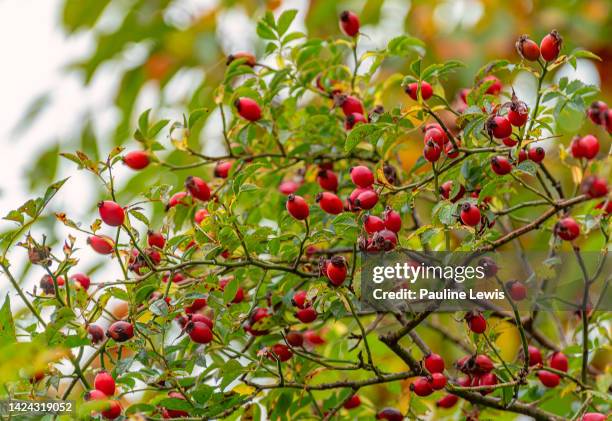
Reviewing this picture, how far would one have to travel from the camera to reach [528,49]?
128 centimetres

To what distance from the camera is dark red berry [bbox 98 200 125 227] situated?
1249 millimetres

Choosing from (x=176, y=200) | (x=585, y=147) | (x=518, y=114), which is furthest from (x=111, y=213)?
(x=585, y=147)

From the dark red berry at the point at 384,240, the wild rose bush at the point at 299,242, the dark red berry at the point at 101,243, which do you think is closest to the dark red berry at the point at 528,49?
the wild rose bush at the point at 299,242

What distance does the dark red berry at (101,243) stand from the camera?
1.35 m

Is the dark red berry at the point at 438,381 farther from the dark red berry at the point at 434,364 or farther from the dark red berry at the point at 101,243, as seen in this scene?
the dark red berry at the point at 101,243

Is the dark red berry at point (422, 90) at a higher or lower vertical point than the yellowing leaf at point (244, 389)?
higher

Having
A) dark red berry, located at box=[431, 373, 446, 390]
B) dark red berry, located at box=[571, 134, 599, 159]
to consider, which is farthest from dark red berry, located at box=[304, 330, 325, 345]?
dark red berry, located at box=[571, 134, 599, 159]

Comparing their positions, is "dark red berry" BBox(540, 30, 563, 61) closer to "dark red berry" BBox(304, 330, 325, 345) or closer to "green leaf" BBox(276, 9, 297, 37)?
"green leaf" BBox(276, 9, 297, 37)

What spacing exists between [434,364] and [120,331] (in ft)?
1.54

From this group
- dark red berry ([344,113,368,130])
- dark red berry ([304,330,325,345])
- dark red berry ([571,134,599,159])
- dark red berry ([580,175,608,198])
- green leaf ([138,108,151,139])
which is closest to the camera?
dark red berry ([580,175,608,198])

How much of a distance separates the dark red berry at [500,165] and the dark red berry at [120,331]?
54 cm

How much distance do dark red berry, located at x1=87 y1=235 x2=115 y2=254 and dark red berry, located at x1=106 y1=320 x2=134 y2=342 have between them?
0.17 meters

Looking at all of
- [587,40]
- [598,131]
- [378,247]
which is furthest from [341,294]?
[587,40]

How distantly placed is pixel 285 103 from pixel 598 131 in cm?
170
